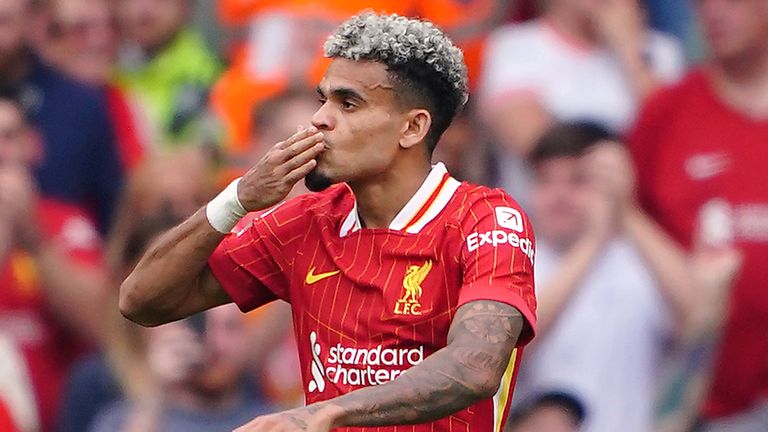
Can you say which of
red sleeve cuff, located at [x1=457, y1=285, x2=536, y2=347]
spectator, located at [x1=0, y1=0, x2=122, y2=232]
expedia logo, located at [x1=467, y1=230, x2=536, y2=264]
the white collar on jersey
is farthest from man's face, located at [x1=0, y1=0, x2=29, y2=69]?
red sleeve cuff, located at [x1=457, y1=285, x2=536, y2=347]

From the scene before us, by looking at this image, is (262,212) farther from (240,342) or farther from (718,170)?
(718,170)

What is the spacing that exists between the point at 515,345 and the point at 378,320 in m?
0.43

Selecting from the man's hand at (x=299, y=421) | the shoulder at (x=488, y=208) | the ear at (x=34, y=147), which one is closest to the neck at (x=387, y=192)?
the shoulder at (x=488, y=208)

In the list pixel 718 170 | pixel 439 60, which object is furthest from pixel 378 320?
pixel 718 170

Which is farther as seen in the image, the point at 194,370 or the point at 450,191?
the point at 194,370

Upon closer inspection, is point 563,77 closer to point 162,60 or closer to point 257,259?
point 162,60

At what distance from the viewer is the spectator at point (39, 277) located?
8375mm

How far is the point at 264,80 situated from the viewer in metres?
8.90

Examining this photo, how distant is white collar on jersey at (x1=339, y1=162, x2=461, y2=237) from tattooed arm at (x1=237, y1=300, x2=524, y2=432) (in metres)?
0.43

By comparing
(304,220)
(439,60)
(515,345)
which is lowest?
(515,345)

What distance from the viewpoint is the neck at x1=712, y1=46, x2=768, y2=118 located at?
327 inches

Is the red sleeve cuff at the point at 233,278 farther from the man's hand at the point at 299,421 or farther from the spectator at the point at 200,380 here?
the spectator at the point at 200,380

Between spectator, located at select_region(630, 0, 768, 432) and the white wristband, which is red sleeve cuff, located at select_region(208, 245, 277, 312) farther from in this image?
spectator, located at select_region(630, 0, 768, 432)

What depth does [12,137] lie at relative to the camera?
334 inches
